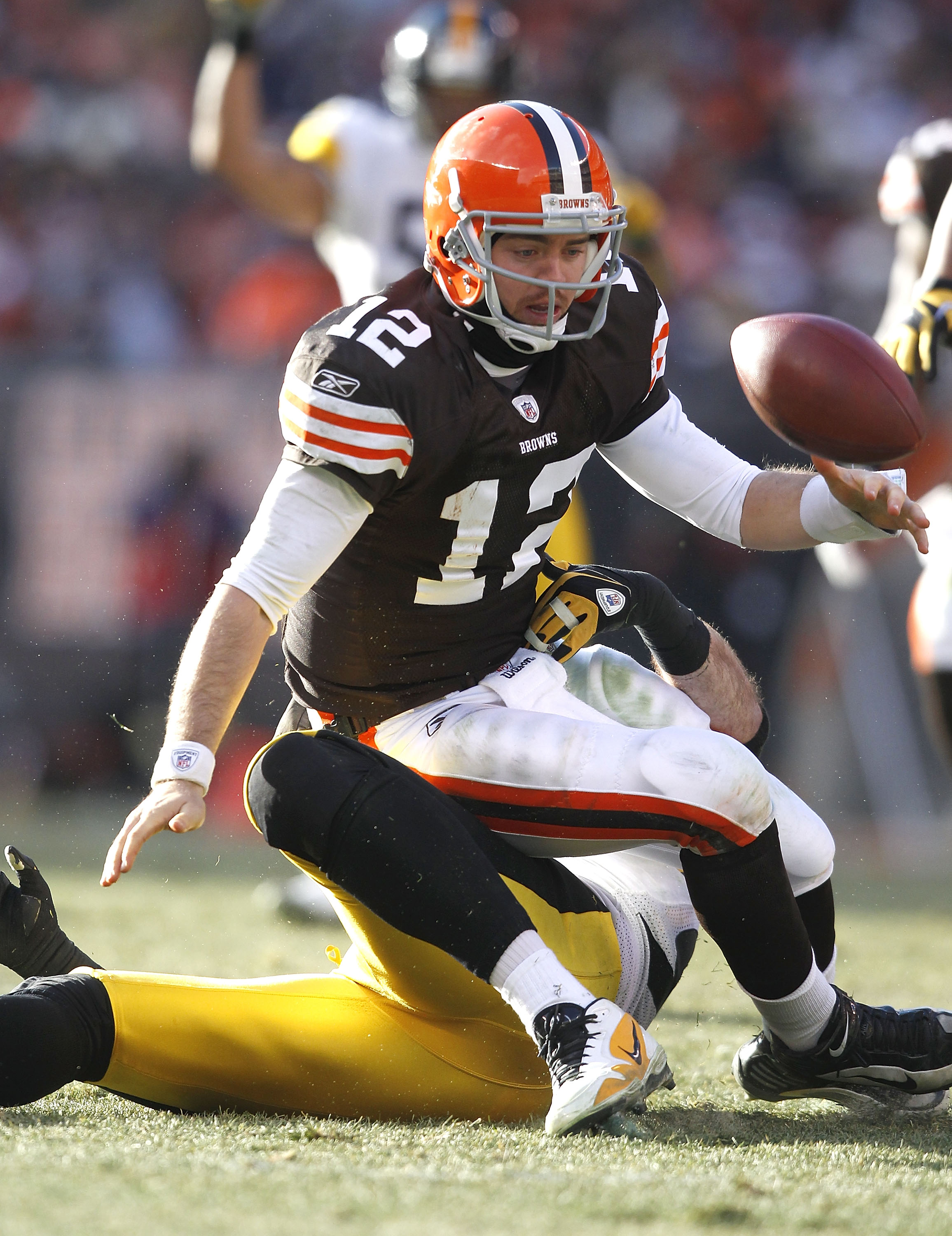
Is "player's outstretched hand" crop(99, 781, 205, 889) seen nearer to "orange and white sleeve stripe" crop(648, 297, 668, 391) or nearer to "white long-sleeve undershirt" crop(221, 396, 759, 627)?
"white long-sleeve undershirt" crop(221, 396, 759, 627)

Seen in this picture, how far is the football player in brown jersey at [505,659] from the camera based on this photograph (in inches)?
70.9

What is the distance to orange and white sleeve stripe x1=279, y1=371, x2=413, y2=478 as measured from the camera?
6.39ft

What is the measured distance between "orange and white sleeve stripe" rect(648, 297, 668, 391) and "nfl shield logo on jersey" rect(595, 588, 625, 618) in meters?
0.32

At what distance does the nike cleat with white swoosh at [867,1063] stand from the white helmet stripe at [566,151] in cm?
116

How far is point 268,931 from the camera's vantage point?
11.5 ft

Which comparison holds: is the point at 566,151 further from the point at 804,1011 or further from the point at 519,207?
the point at 804,1011


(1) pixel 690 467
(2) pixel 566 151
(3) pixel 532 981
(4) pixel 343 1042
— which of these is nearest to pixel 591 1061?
(3) pixel 532 981

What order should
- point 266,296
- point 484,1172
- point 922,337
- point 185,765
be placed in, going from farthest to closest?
point 266,296
point 922,337
point 185,765
point 484,1172

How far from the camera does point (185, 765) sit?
1829mm

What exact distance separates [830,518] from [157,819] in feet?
3.48

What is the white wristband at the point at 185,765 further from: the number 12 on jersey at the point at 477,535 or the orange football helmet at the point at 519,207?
the orange football helmet at the point at 519,207

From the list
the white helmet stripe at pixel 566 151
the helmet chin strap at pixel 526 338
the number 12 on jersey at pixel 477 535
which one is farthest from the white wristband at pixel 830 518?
the white helmet stripe at pixel 566 151

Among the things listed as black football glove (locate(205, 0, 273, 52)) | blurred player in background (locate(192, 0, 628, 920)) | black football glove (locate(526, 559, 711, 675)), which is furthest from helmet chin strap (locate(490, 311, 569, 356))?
black football glove (locate(205, 0, 273, 52))

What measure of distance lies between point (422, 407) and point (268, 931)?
185cm
